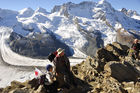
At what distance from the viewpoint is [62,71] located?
9883 mm

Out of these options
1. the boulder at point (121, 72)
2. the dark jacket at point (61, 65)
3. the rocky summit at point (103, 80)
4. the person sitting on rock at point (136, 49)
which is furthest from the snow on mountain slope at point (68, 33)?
the boulder at point (121, 72)

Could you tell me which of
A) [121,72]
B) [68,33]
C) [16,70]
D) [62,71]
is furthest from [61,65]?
[68,33]

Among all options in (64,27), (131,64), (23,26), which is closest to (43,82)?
(131,64)

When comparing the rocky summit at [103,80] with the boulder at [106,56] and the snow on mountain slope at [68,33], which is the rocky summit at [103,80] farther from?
the snow on mountain slope at [68,33]

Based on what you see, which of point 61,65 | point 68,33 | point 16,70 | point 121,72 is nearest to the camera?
point 61,65

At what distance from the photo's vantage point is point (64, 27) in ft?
503

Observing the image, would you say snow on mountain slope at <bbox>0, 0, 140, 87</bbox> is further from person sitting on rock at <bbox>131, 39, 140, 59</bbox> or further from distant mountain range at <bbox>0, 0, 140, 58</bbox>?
person sitting on rock at <bbox>131, 39, 140, 59</bbox>

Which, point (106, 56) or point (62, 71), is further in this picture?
point (106, 56)

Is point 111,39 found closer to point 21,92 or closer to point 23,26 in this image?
point 23,26

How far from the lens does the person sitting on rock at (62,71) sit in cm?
938

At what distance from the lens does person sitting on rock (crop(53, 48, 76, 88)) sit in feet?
30.8

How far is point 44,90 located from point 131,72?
619 cm

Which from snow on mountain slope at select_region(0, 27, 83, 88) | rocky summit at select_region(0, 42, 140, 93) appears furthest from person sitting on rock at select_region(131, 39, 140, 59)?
snow on mountain slope at select_region(0, 27, 83, 88)

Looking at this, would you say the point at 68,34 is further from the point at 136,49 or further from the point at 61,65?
the point at 61,65
